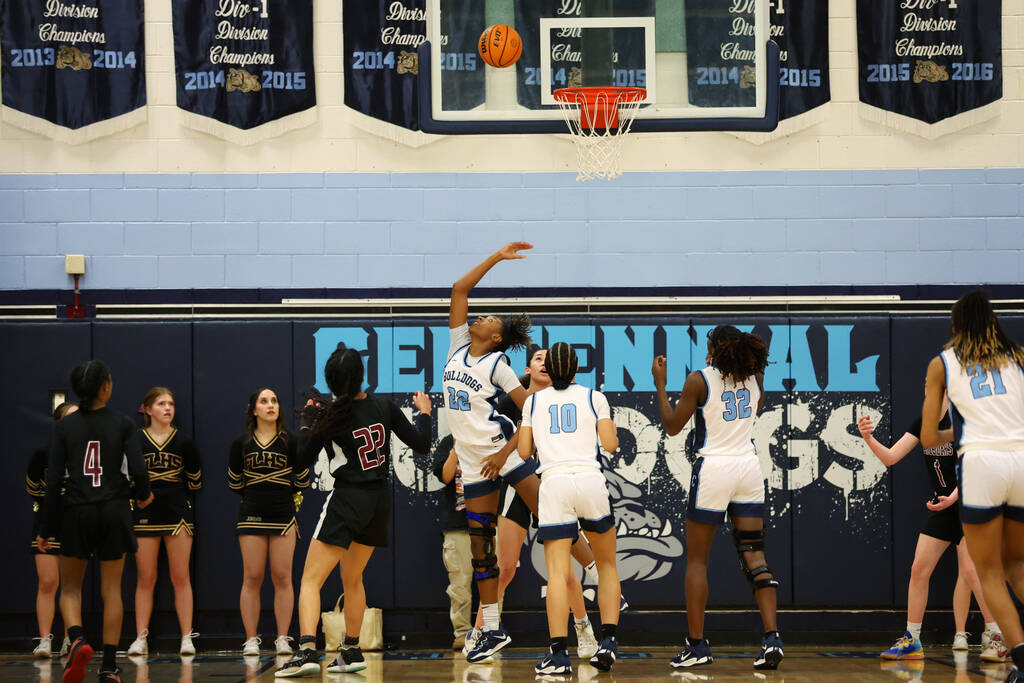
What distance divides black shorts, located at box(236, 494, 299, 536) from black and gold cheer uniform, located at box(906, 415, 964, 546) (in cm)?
456

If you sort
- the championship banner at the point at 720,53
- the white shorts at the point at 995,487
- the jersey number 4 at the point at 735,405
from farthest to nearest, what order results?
the championship banner at the point at 720,53, the jersey number 4 at the point at 735,405, the white shorts at the point at 995,487

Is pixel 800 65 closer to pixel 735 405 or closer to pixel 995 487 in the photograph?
pixel 735 405

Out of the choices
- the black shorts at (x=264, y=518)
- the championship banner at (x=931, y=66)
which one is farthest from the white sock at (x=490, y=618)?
the championship banner at (x=931, y=66)

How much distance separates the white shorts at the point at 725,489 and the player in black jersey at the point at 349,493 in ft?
5.62

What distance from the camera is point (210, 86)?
960cm

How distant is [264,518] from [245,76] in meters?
3.61

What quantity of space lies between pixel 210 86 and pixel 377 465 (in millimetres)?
4114

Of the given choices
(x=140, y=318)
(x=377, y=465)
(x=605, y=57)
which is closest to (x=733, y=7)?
(x=605, y=57)

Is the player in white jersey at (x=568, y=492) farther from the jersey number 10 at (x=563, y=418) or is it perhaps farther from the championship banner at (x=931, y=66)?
the championship banner at (x=931, y=66)

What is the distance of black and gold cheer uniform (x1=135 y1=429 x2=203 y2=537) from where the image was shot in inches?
346

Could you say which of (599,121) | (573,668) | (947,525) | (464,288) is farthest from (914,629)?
(599,121)

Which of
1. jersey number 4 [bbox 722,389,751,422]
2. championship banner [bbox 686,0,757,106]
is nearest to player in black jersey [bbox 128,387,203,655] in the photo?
jersey number 4 [bbox 722,389,751,422]

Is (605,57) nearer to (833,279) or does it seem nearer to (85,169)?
(833,279)

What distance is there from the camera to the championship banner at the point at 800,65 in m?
9.63
